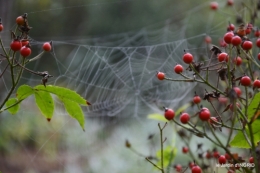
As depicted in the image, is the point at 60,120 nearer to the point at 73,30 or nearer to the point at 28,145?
the point at 28,145

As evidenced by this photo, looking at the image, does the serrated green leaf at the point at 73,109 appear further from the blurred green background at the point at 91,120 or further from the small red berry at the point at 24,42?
the blurred green background at the point at 91,120

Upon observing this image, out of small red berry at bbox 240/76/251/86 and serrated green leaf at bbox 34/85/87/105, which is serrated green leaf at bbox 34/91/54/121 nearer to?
serrated green leaf at bbox 34/85/87/105

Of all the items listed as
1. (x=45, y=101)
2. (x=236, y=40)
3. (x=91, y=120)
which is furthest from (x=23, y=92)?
(x=91, y=120)

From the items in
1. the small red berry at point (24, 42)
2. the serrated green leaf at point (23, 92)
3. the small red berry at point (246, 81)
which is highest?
the small red berry at point (24, 42)

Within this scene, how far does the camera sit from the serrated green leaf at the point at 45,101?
0.40 m

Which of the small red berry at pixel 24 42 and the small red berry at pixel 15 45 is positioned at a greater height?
the small red berry at pixel 24 42

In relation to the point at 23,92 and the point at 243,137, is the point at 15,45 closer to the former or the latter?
the point at 23,92

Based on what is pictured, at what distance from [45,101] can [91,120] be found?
1.71 meters

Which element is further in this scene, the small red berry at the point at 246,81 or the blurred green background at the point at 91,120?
the blurred green background at the point at 91,120

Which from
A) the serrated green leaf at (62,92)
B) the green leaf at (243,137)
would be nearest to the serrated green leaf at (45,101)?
the serrated green leaf at (62,92)

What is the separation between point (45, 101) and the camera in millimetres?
413

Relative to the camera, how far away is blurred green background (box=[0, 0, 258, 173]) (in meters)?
1.92

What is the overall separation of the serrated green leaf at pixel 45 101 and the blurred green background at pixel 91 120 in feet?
3.72

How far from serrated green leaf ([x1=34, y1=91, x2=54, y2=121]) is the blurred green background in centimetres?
114
